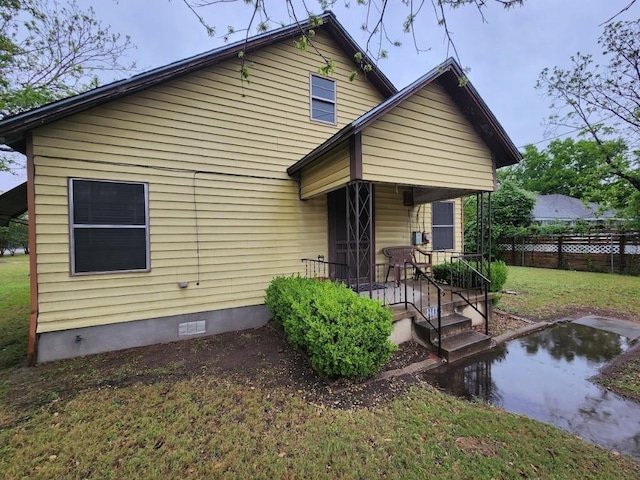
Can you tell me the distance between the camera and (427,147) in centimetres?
517

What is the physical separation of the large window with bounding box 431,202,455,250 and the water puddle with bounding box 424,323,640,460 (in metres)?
3.38

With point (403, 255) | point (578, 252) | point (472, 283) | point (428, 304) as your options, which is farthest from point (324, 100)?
point (578, 252)

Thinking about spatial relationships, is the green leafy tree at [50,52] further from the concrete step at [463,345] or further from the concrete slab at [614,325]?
the concrete slab at [614,325]

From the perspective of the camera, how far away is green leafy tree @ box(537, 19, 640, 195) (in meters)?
9.78

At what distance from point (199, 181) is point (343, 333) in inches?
158

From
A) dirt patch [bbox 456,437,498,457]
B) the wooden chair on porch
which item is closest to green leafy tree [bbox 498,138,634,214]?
the wooden chair on porch

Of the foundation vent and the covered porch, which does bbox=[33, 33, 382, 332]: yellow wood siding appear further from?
the covered porch

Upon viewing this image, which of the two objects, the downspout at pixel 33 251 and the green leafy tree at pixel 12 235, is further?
the green leafy tree at pixel 12 235

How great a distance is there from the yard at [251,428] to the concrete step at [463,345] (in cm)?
93

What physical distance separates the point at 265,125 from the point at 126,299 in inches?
170

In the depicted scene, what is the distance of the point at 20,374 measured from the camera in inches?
153

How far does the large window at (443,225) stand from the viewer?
26.6 ft

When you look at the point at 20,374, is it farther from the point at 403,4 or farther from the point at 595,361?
the point at 595,361

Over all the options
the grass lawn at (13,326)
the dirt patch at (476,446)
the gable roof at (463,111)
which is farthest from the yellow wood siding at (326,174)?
the grass lawn at (13,326)
